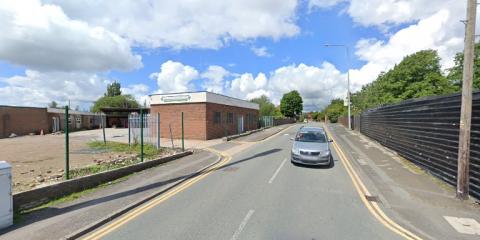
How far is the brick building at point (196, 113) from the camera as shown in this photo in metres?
28.3

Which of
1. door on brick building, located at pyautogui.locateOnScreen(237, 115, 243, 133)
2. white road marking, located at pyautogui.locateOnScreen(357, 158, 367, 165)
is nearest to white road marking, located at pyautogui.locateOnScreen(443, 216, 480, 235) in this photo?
white road marking, located at pyautogui.locateOnScreen(357, 158, 367, 165)

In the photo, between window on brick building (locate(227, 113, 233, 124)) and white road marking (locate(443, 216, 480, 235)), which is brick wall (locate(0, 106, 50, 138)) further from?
white road marking (locate(443, 216, 480, 235))

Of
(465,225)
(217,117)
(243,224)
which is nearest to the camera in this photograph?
(243,224)

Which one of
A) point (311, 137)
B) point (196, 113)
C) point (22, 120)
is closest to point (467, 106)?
point (311, 137)

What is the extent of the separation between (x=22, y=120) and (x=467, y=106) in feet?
146

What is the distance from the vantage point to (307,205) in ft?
24.4

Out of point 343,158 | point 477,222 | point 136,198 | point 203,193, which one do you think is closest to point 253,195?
point 203,193

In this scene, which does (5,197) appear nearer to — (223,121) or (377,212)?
(377,212)

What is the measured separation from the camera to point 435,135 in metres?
10.6

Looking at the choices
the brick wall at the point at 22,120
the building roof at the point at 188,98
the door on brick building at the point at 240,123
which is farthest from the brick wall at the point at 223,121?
the brick wall at the point at 22,120

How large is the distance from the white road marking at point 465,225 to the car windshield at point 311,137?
749 cm

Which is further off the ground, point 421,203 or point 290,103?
point 290,103

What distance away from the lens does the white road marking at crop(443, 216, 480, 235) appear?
19.3 ft

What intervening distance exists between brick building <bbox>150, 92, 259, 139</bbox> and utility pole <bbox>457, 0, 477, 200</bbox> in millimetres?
21250
